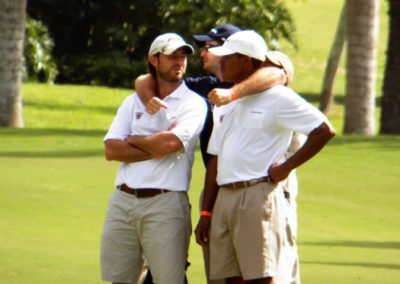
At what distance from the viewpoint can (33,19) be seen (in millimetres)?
37844

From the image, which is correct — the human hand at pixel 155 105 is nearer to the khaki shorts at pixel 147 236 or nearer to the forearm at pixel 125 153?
the forearm at pixel 125 153

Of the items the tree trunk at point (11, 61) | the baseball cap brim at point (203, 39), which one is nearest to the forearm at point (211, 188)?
the baseball cap brim at point (203, 39)

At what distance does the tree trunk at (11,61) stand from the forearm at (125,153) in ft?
47.1

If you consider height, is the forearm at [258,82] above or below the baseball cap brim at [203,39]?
below

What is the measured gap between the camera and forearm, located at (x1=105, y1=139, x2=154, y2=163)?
305 inches

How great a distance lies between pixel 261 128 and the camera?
24.1 ft

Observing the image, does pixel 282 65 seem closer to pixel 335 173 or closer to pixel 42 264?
pixel 42 264

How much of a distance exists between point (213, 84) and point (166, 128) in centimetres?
65

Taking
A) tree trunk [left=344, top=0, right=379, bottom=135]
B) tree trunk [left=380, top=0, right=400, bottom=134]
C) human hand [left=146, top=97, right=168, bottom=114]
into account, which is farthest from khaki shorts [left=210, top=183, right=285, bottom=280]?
tree trunk [left=380, top=0, right=400, bottom=134]

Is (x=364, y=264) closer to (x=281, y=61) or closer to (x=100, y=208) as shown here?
(x=100, y=208)

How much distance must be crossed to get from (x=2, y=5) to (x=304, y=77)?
24.6m

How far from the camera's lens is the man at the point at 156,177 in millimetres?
7715

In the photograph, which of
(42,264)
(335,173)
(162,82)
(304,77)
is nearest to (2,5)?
(335,173)

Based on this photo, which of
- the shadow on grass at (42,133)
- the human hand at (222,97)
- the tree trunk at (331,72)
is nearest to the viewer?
the human hand at (222,97)
